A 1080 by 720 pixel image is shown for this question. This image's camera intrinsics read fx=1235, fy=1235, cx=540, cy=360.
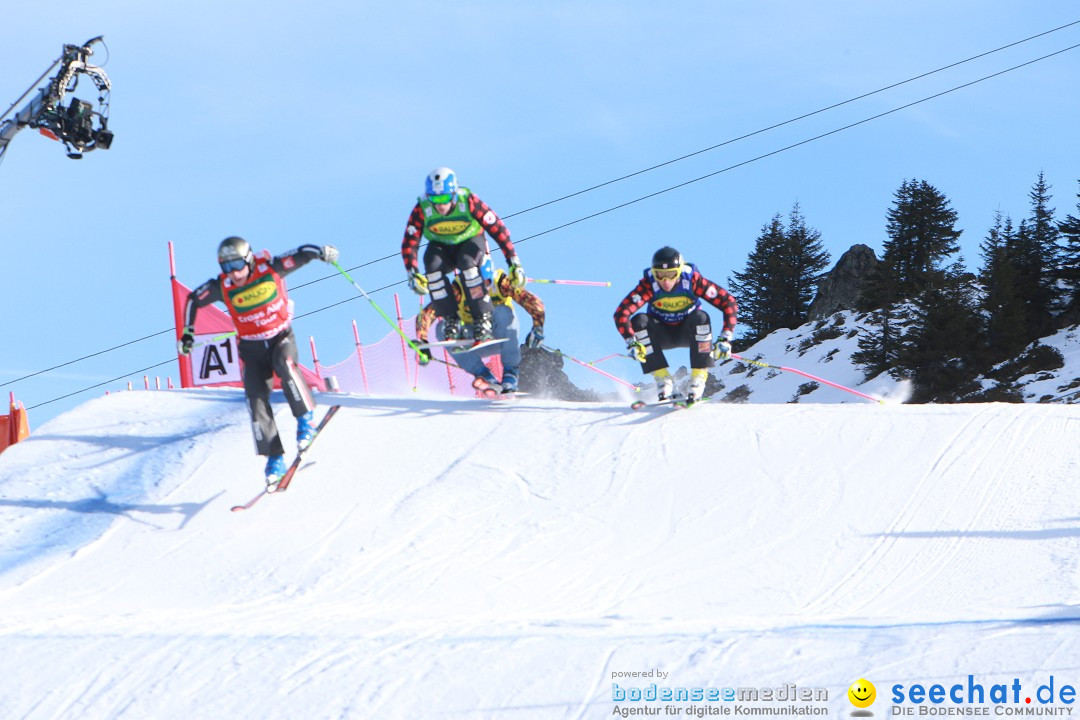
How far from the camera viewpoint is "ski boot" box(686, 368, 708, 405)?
11836mm

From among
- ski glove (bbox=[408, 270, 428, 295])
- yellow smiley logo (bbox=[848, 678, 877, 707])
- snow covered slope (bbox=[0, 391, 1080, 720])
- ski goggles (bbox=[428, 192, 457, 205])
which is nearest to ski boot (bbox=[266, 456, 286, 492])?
snow covered slope (bbox=[0, 391, 1080, 720])

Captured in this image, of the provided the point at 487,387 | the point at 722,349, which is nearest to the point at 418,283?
the point at 487,387

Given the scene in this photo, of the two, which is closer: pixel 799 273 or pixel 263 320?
pixel 263 320

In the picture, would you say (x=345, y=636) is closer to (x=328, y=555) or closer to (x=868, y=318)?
(x=328, y=555)

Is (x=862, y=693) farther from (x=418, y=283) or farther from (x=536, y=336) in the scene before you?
(x=536, y=336)

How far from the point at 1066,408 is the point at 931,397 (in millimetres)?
20065

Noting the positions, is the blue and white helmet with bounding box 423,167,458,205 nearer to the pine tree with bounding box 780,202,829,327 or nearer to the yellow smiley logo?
the yellow smiley logo

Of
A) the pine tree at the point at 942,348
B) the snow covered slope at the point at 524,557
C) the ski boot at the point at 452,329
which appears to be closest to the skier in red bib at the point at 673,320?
the snow covered slope at the point at 524,557

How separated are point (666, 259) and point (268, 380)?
12.7ft

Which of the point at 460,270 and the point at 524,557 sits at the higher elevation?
the point at 460,270

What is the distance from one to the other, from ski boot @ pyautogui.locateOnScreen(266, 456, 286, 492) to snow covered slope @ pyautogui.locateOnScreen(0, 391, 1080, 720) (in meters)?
0.22

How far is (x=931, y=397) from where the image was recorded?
103 feet

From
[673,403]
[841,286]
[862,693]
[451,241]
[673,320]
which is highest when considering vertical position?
[841,286]

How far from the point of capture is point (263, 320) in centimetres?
1024
